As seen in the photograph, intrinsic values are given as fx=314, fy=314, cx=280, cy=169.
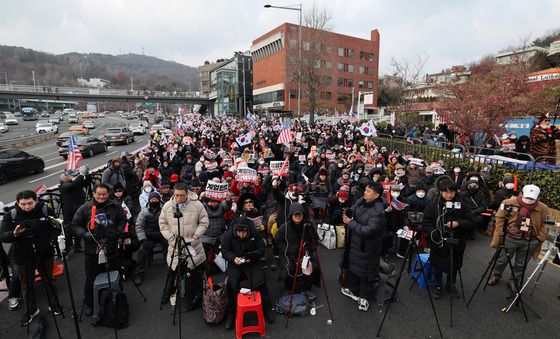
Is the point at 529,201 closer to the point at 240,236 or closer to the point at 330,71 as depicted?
the point at 240,236

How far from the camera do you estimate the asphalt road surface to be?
14.8 feet

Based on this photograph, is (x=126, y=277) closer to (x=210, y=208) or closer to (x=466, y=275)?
(x=210, y=208)

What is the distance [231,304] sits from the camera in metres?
4.84

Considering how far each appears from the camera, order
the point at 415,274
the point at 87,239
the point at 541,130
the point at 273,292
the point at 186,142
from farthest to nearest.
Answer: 1. the point at 186,142
2. the point at 541,130
3. the point at 415,274
4. the point at 273,292
5. the point at 87,239

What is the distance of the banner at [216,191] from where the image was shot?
6.26m

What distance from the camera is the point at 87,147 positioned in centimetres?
2267

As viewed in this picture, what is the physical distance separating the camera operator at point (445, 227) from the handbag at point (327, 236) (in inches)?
96.2

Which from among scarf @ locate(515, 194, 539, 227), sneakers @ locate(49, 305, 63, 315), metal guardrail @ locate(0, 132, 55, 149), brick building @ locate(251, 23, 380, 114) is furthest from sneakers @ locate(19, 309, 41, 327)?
brick building @ locate(251, 23, 380, 114)

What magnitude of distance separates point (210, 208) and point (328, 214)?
3466 mm

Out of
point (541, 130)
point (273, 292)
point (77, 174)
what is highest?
point (541, 130)

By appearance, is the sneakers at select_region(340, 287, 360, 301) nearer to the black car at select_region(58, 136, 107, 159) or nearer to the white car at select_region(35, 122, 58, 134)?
the black car at select_region(58, 136, 107, 159)

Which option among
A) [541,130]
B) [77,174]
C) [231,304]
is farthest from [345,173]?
[541,130]

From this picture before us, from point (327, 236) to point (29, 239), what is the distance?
561cm

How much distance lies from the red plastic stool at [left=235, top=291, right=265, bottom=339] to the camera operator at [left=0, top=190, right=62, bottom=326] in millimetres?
2627
